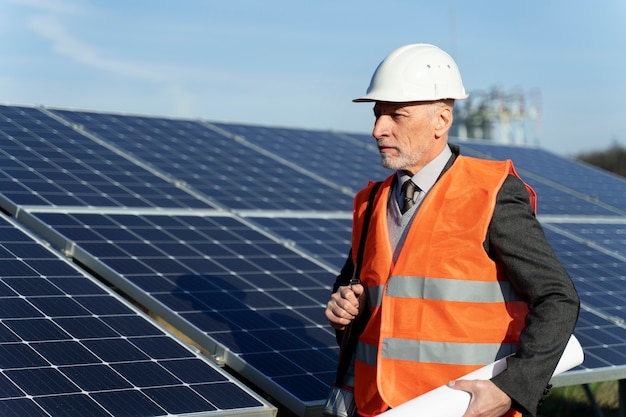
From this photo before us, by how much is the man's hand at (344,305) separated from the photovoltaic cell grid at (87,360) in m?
1.31

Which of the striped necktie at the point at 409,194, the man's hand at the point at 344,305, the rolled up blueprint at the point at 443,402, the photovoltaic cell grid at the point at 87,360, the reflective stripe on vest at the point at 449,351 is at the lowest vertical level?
the photovoltaic cell grid at the point at 87,360

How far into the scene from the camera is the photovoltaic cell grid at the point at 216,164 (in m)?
9.98

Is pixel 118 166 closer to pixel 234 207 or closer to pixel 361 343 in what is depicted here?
pixel 234 207

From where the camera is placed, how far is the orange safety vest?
12.6 ft

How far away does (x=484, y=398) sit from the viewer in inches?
143

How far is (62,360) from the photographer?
5.30m

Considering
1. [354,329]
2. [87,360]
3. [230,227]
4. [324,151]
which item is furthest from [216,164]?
[354,329]

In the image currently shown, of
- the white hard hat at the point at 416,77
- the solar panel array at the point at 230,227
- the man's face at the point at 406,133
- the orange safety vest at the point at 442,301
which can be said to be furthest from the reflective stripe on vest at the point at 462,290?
the solar panel array at the point at 230,227

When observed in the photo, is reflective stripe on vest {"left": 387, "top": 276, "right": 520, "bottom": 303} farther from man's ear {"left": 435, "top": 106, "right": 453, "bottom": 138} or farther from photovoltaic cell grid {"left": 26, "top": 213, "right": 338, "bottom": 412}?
photovoltaic cell grid {"left": 26, "top": 213, "right": 338, "bottom": 412}

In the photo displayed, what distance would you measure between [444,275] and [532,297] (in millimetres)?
346

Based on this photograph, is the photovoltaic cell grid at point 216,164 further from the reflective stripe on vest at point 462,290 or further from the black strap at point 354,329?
the reflective stripe on vest at point 462,290

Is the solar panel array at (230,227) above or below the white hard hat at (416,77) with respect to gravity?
below

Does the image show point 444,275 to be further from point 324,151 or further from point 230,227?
point 324,151

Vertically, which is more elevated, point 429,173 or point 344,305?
point 429,173
